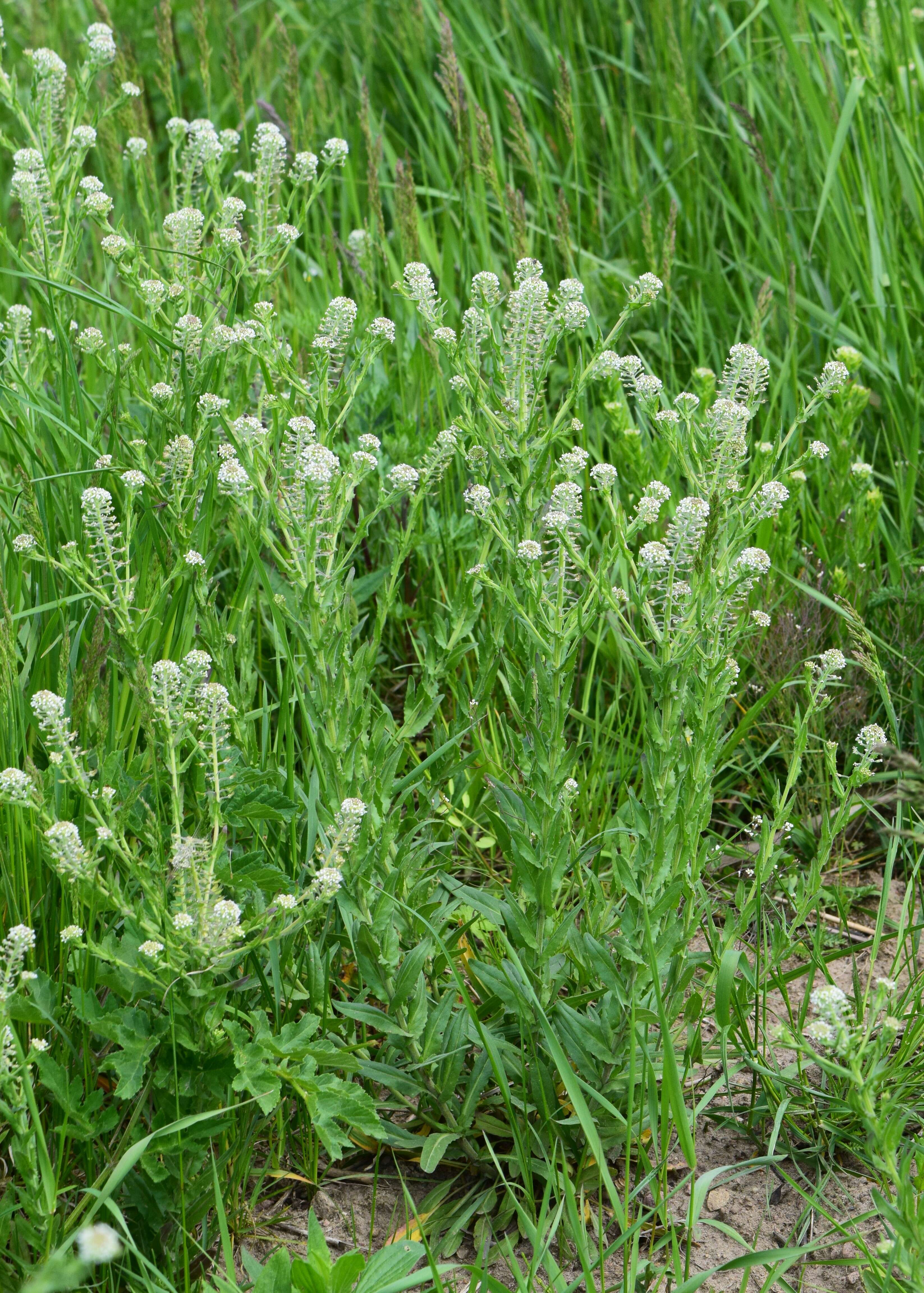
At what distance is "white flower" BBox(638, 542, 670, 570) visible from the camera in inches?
64.1

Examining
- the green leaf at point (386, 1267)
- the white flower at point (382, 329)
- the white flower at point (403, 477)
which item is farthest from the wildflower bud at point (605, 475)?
the green leaf at point (386, 1267)

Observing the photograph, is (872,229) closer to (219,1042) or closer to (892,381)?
(892,381)

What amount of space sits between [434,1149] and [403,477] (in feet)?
3.26

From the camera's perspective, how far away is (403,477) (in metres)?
1.85

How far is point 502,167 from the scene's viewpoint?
3.70 m

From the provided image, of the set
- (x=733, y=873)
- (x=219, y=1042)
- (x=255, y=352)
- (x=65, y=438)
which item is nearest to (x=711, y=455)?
(x=255, y=352)

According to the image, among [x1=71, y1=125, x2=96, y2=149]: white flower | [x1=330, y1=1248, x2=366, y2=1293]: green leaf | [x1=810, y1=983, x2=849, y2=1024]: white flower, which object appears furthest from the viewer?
[x1=71, y1=125, x2=96, y2=149]: white flower

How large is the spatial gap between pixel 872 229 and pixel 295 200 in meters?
1.71

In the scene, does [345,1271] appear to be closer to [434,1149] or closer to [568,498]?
[434,1149]

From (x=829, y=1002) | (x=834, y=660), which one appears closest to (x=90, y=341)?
(x=834, y=660)

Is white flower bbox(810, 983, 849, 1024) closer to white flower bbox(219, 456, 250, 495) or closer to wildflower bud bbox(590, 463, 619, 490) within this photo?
wildflower bud bbox(590, 463, 619, 490)

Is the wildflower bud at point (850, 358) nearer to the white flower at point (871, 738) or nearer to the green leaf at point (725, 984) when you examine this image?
the white flower at point (871, 738)

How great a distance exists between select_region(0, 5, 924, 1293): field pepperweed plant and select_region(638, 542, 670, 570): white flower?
3 centimetres

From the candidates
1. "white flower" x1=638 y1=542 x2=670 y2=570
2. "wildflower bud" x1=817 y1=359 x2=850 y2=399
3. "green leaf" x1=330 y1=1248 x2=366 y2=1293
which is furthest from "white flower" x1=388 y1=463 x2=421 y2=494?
"green leaf" x1=330 y1=1248 x2=366 y2=1293
